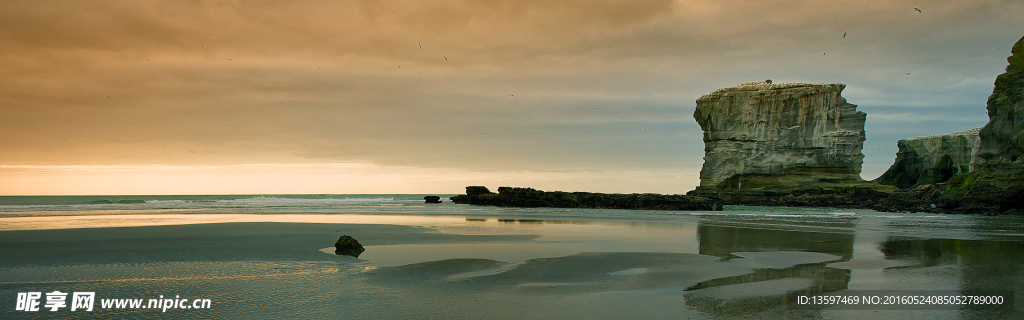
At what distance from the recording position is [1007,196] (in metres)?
24.2

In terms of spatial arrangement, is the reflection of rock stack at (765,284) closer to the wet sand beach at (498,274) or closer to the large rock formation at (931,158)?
the wet sand beach at (498,274)

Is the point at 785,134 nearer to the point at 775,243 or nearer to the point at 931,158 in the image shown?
the point at 931,158

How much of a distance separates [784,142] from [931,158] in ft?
89.8

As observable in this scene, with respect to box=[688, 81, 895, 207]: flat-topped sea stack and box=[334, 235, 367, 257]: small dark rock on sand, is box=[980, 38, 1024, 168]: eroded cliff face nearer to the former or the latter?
box=[688, 81, 895, 207]: flat-topped sea stack

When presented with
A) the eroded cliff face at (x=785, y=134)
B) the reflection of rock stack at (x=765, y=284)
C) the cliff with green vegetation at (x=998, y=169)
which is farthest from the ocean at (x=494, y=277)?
the eroded cliff face at (x=785, y=134)

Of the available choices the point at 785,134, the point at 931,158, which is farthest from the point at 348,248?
the point at 931,158

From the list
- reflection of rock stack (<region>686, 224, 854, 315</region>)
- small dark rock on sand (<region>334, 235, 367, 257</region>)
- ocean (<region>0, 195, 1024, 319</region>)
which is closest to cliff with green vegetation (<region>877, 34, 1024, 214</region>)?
ocean (<region>0, 195, 1024, 319</region>)

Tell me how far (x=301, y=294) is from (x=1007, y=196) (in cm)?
3216

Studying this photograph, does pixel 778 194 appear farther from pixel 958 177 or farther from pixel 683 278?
pixel 683 278

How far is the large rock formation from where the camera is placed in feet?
182

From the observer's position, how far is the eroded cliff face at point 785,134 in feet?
148
